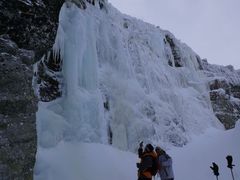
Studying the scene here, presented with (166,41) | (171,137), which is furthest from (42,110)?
(166,41)

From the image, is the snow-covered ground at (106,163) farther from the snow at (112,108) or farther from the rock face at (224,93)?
the rock face at (224,93)

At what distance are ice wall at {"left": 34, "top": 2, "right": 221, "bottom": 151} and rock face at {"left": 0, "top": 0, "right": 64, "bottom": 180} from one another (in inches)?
184

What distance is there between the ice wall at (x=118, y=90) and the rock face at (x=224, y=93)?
1.63m

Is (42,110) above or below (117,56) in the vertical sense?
below

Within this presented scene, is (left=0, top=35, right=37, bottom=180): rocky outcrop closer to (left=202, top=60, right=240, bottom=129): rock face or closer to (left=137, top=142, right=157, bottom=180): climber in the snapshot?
(left=137, top=142, right=157, bottom=180): climber

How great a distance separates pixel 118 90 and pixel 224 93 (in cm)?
1573

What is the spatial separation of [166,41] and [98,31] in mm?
11887

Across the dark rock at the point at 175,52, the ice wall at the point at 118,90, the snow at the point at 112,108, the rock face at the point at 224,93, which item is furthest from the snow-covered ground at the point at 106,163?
the dark rock at the point at 175,52

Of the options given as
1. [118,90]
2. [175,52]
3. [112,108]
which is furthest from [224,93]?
[112,108]

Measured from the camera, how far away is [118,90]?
1536cm

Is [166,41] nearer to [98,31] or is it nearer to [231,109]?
[231,109]

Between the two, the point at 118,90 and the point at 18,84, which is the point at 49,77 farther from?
the point at 18,84

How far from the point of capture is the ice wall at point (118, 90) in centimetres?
1182

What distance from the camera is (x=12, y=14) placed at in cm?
615
